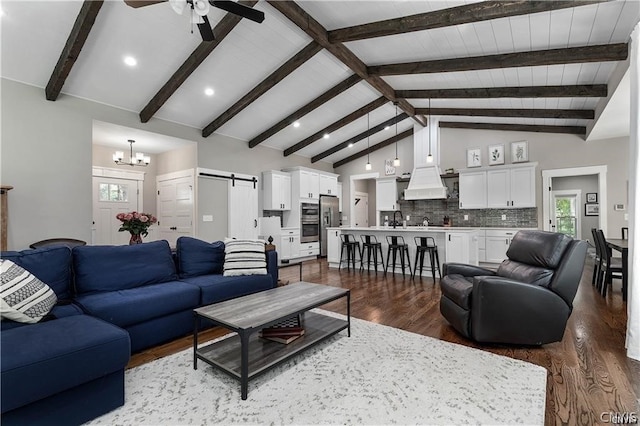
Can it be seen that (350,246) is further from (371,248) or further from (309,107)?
(309,107)

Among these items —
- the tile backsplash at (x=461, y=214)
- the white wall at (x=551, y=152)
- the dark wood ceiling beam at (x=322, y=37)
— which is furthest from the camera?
the tile backsplash at (x=461, y=214)

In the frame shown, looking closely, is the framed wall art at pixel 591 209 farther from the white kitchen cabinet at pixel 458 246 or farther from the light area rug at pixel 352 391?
the light area rug at pixel 352 391

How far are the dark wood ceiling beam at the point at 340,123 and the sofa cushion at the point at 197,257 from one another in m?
4.94

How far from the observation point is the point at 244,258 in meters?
3.63

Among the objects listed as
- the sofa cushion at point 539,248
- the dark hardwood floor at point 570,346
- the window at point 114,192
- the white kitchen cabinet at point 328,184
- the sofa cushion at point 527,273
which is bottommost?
the dark hardwood floor at point 570,346

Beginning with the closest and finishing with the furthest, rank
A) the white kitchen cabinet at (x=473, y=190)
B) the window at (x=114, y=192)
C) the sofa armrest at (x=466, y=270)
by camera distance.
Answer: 1. the sofa armrest at (x=466, y=270)
2. the window at (x=114, y=192)
3. the white kitchen cabinet at (x=473, y=190)

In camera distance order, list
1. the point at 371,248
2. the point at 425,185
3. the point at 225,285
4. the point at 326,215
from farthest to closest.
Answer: the point at 326,215 < the point at 425,185 < the point at 371,248 < the point at 225,285

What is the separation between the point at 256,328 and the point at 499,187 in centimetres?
721

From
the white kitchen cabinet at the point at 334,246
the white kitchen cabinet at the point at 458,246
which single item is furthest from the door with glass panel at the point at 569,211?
the white kitchen cabinet at the point at 334,246

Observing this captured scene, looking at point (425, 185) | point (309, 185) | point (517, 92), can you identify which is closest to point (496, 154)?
point (425, 185)

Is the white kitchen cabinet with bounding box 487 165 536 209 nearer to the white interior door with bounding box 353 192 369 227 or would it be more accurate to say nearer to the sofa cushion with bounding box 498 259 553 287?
the white interior door with bounding box 353 192 369 227

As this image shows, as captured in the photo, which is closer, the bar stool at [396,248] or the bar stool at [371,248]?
the bar stool at [396,248]

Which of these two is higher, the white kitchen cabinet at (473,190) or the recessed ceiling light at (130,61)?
the recessed ceiling light at (130,61)

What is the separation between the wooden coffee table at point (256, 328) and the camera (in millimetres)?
1985
